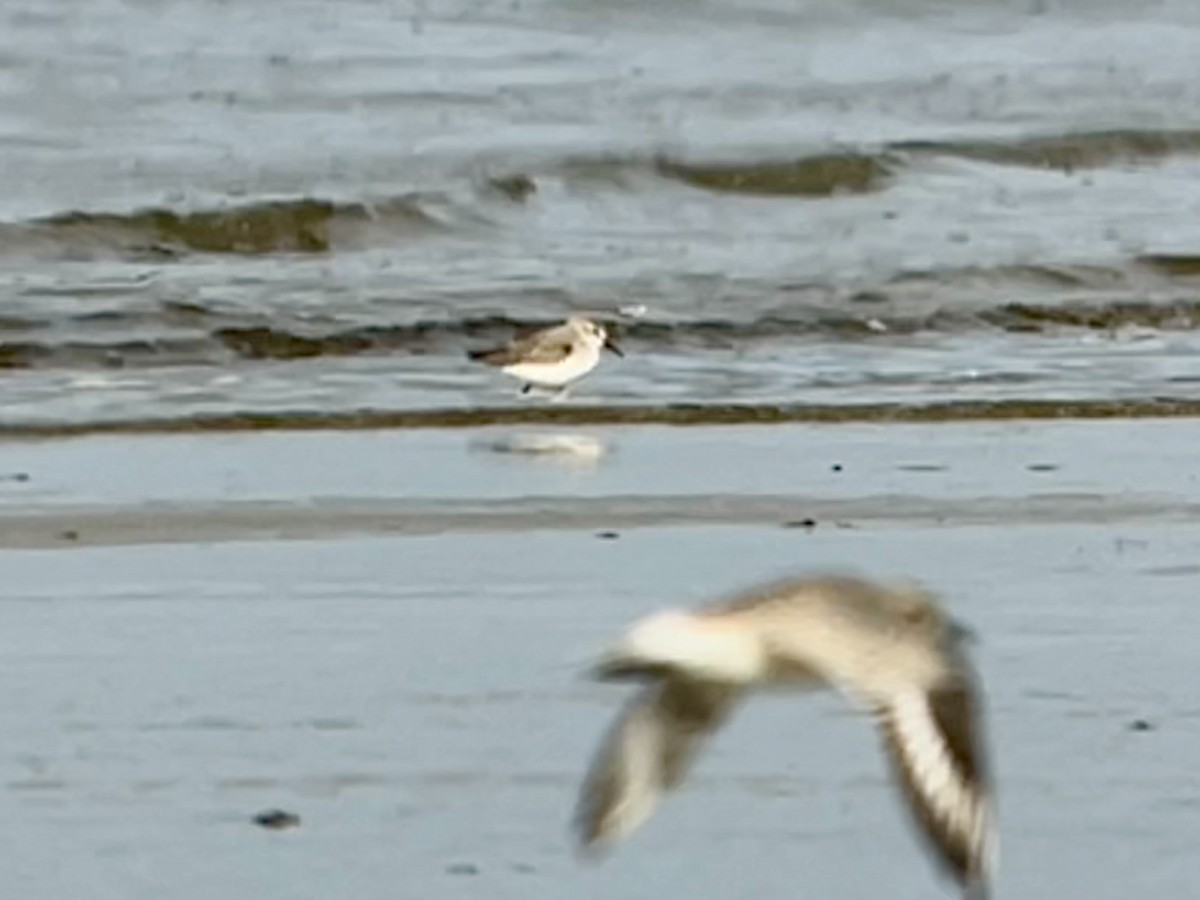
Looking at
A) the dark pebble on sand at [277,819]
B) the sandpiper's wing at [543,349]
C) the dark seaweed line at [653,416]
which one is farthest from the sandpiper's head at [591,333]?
the dark pebble on sand at [277,819]

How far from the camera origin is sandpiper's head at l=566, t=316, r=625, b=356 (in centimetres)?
840

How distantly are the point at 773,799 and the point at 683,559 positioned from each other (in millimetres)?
1554

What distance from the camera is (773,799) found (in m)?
5.04

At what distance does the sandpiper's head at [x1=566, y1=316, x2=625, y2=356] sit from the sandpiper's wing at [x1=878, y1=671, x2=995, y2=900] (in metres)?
3.88

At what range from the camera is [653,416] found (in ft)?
27.1

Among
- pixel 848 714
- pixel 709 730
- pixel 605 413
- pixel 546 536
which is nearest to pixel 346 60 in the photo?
pixel 605 413

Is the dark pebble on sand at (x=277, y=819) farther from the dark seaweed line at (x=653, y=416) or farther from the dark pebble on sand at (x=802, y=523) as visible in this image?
the dark seaweed line at (x=653, y=416)

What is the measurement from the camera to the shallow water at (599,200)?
29.3ft

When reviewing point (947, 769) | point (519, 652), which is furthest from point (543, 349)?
point (947, 769)

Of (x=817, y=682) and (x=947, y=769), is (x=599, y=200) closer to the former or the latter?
(x=817, y=682)

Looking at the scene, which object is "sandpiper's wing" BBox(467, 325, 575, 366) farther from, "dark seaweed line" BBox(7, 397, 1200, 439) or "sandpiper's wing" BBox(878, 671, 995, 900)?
"sandpiper's wing" BBox(878, 671, 995, 900)

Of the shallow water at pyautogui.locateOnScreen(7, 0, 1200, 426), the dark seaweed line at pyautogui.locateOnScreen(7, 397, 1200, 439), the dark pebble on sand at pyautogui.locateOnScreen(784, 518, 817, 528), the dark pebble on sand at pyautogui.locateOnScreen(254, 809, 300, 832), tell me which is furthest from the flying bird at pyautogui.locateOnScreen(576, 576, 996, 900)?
the shallow water at pyautogui.locateOnScreen(7, 0, 1200, 426)

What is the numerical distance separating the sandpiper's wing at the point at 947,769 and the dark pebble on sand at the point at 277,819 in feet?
2.66

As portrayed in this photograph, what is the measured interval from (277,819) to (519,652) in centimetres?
91
